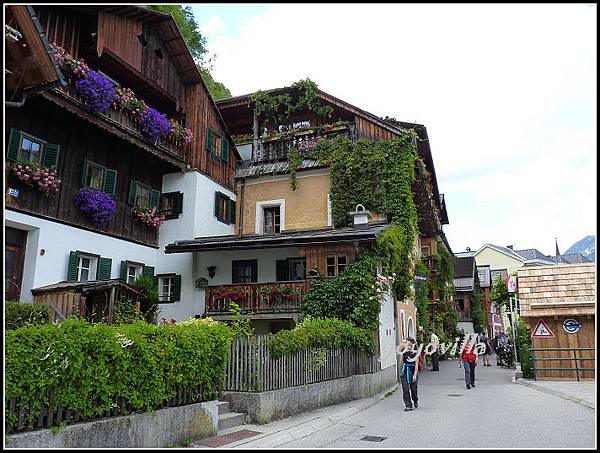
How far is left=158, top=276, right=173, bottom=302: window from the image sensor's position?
20.0 m

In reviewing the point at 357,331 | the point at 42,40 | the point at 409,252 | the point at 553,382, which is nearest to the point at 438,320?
the point at 409,252

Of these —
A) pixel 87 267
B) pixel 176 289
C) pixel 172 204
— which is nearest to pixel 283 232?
pixel 172 204

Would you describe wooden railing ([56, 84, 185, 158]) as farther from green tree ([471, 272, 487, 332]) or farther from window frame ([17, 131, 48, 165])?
green tree ([471, 272, 487, 332])

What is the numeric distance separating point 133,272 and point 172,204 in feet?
10.9

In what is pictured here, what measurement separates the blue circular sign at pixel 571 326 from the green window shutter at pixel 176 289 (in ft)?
47.5

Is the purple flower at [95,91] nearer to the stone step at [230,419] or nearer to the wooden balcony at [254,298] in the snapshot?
the wooden balcony at [254,298]

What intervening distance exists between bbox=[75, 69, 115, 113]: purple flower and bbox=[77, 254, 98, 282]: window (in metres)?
4.77

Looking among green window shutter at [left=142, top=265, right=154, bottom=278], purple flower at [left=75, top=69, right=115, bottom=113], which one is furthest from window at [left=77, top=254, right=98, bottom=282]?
purple flower at [left=75, top=69, right=115, bottom=113]

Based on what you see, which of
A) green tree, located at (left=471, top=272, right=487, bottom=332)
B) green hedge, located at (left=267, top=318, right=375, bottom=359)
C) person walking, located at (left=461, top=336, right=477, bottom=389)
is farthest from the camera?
green tree, located at (left=471, top=272, right=487, bottom=332)

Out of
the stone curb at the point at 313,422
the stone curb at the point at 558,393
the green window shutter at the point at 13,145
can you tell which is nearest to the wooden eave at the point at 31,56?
the green window shutter at the point at 13,145

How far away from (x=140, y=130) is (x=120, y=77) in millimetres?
2852

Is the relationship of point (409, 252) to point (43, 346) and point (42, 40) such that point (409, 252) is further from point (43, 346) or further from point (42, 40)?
point (43, 346)

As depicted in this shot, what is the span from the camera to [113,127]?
16234mm

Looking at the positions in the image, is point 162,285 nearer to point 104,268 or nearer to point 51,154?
point 104,268
